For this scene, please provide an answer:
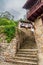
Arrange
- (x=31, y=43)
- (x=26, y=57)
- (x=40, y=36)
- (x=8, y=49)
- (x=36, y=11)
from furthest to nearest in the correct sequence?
(x=31, y=43) → (x=8, y=49) → (x=26, y=57) → (x=40, y=36) → (x=36, y=11)

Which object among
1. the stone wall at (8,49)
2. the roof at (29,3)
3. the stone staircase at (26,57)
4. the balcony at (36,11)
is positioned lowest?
the stone staircase at (26,57)

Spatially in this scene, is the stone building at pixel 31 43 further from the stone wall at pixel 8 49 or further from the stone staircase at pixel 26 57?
the stone wall at pixel 8 49

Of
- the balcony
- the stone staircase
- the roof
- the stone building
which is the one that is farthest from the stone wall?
the roof

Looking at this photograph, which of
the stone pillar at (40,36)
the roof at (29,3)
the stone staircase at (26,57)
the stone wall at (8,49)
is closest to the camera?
the stone pillar at (40,36)

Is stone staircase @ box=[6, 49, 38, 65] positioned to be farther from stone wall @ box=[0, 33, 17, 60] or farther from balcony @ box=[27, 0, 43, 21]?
balcony @ box=[27, 0, 43, 21]

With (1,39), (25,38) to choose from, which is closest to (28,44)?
(25,38)

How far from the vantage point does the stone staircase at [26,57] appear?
1980 centimetres

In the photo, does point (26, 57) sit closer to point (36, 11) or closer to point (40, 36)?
point (40, 36)

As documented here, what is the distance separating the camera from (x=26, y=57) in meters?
20.6

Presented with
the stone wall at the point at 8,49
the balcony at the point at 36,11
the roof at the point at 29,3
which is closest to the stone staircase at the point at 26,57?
the stone wall at the point at 8,49

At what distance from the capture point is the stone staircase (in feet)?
65.0

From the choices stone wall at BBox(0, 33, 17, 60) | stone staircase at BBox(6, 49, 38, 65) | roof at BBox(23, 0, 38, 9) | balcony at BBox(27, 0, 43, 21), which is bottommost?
stone staircase at BBox(6, 49, 38, 65)

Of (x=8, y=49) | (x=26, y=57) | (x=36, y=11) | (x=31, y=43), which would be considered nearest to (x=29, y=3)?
(x=36, y=11)

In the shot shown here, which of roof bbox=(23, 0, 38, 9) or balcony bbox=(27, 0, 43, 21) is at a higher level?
roof bbox=(23, 0, 38, 9)
